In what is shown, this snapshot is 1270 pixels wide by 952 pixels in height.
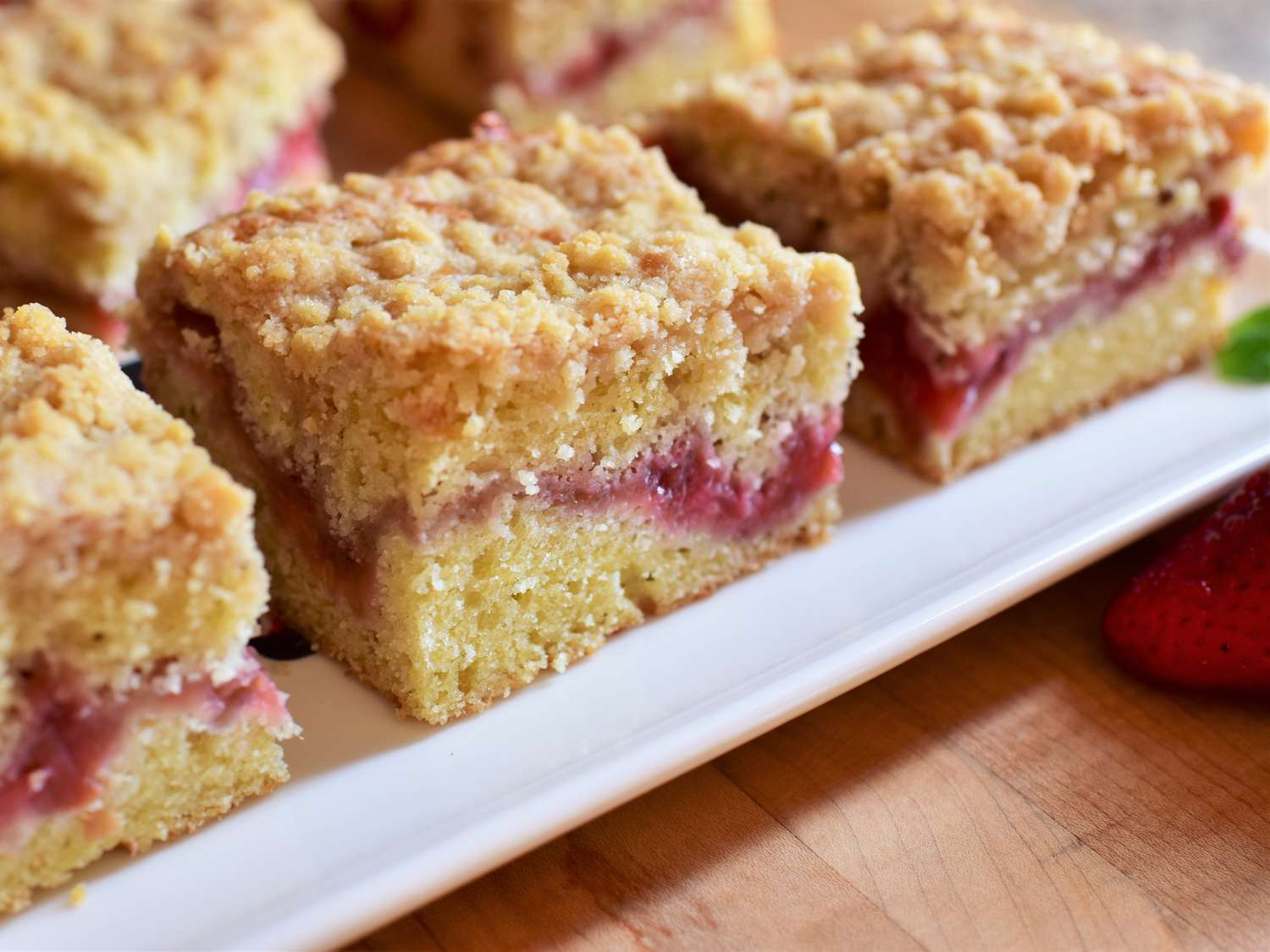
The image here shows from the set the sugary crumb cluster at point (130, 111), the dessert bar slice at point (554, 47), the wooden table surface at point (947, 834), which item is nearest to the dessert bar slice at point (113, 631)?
the wooden table surface at point (947, 834)

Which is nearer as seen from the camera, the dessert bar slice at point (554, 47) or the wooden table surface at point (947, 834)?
the wooden table surface at point (947, 834)

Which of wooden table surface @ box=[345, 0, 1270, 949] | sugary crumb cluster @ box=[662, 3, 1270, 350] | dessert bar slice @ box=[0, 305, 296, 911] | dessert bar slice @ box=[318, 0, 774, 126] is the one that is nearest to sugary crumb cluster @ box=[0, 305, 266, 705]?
dessert bar slice @ box=[0, 305, 296, 911]

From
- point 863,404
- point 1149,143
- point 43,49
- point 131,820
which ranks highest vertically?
point 1149,143

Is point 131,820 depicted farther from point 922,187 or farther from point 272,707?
point 922,187

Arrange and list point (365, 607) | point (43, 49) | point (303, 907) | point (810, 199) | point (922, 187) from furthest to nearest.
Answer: point (43, 49), point (810, 199), point (922, 187), point (365, 607), point (303, 907)

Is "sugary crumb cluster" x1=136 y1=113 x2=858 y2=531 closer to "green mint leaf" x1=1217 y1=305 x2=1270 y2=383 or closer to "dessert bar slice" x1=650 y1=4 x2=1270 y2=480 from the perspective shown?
"dessert bar slice" x1=650 y1=4 x2=1270 y2=480

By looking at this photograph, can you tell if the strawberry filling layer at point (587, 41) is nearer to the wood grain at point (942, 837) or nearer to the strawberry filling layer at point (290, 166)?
the strawberry filling layer at point (290, 166)

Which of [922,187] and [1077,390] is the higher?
[922,187]

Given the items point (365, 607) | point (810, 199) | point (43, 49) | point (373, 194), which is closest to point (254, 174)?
point (43, 49)
